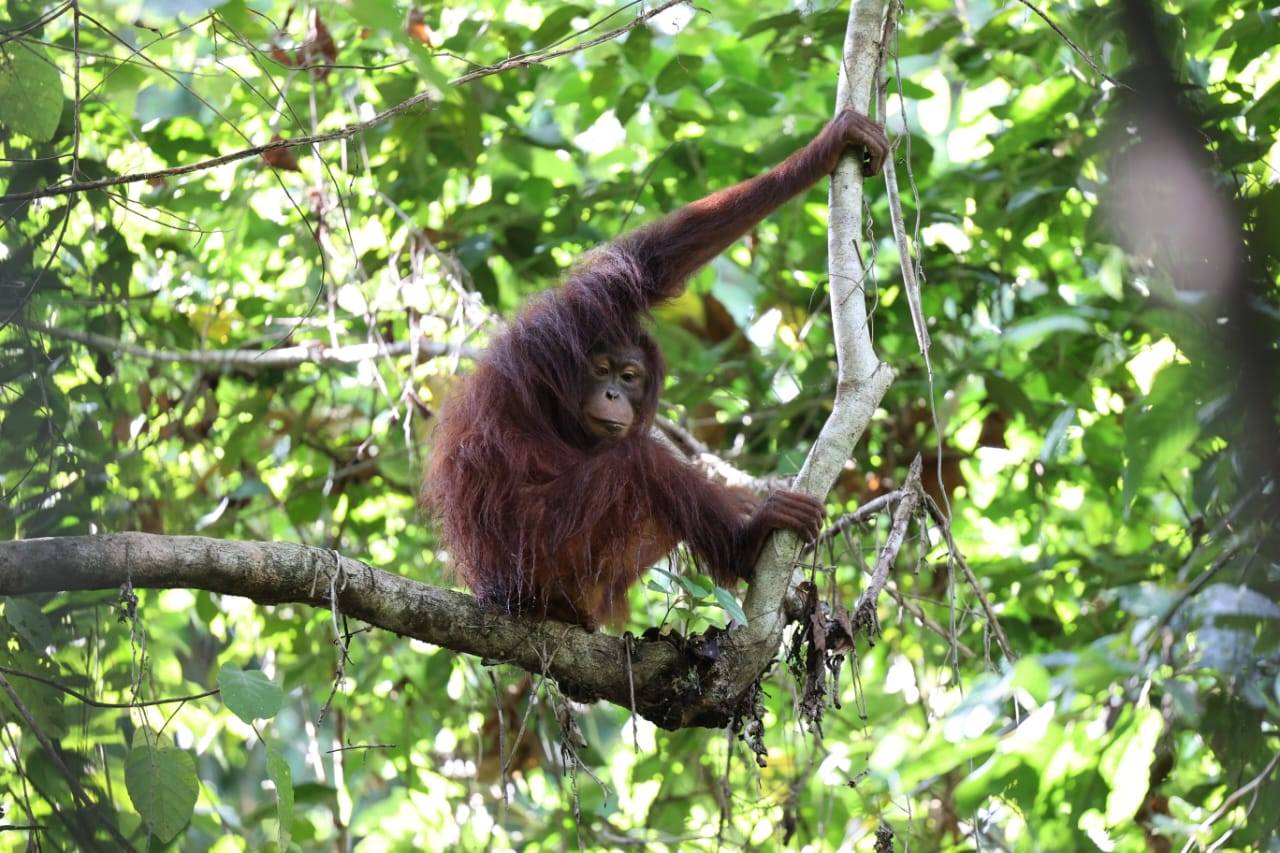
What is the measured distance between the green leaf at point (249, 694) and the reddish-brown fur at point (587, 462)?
0.80 meters

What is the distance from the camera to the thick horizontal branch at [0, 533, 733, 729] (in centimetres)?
258

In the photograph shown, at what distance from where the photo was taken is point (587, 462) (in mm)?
3936

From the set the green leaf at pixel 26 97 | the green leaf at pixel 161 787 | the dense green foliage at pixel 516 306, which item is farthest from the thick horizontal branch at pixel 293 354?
the green leaf at pixel 161 787

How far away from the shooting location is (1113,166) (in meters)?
2.11

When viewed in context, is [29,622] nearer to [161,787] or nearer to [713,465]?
[161,787]

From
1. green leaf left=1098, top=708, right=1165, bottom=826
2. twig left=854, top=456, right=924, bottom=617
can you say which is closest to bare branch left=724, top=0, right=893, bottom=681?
twig left=854, top=456, right=924, bottom=617

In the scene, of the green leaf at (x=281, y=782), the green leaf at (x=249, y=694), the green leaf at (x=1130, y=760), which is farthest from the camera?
the green leaf at (x=281, y=782)

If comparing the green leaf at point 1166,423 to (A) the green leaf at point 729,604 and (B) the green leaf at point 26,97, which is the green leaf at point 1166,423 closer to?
(A) the green leaf at point 729,604

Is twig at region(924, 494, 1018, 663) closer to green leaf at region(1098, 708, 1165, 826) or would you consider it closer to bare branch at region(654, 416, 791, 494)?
bare branch at region(654, 416, 791, 494)

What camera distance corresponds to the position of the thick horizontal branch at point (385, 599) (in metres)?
2.58

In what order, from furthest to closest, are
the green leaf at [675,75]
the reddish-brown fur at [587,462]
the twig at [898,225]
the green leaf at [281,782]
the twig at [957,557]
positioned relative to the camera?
1. the green leaf at [675,75]
2. the reddish-brown fur at [587,462]
3. the twig at [957,557]
4. the twig at [898,225]
5. the green leaf at [281,782]

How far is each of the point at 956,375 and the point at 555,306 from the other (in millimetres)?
2070

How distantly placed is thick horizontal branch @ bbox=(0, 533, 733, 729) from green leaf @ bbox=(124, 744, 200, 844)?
396 mm

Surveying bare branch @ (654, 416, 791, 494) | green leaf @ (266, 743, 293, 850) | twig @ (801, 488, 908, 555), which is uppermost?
bare branch @ (654, 416, 791, 494)
